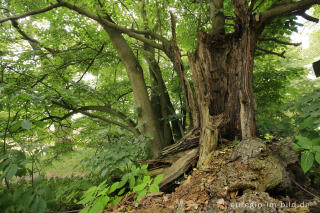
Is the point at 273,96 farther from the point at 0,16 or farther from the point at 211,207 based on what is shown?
Answer: the point at 0,16

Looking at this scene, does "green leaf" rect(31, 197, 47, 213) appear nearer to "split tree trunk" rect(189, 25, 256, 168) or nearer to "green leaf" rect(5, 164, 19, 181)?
"green leaf" rect(5, 164, 19, 181)

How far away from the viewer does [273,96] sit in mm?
4148

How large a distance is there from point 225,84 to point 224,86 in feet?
0.13

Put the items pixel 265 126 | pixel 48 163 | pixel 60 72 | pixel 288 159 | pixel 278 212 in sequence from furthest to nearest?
pixel 60 72
pixel 48 163
pixel 265 126
pixel 288 159
pixel 278 212

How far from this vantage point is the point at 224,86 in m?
2.43

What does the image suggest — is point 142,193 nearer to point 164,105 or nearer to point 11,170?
point 11,170

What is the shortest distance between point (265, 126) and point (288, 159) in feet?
4.56

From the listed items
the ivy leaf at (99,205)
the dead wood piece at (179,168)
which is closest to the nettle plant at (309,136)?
the dead wood piece at (179,168)

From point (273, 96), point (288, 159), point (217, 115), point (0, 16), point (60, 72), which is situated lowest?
point (288, 159)

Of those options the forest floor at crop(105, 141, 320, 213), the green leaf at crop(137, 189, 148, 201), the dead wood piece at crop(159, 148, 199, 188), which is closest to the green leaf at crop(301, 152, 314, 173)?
the forest floor at crop(105, 141, 320, 213)

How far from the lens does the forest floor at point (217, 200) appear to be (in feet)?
3.07

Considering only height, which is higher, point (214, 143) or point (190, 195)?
point (214, 143)

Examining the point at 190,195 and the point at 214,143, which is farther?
the point at 214,143

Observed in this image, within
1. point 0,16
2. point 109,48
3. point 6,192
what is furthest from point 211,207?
point 0,16
